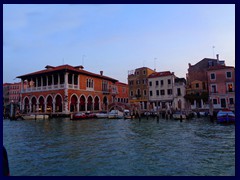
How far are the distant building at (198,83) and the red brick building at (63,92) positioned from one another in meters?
12.5

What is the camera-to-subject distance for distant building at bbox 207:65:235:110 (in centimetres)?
2505

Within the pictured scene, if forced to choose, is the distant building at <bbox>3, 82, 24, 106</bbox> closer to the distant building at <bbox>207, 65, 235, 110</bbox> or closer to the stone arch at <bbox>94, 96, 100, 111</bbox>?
the stone arch at <bbox>94, 96, 100, 111</bbox>

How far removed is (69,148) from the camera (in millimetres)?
8266

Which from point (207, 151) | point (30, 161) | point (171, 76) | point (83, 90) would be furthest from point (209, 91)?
point (30, 161)

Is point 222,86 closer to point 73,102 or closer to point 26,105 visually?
point 73,102

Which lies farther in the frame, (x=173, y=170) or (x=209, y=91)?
(x=209, y=91)

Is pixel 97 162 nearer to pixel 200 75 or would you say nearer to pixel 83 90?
pixel 83 90

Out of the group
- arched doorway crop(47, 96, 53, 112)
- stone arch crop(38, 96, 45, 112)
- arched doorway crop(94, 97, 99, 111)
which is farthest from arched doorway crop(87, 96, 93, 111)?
stone arch crop(38, 96, 45, 112)

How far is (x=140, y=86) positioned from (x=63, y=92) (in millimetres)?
11760

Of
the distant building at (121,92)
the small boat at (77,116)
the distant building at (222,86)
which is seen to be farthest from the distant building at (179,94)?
the small boat at (77,116)
